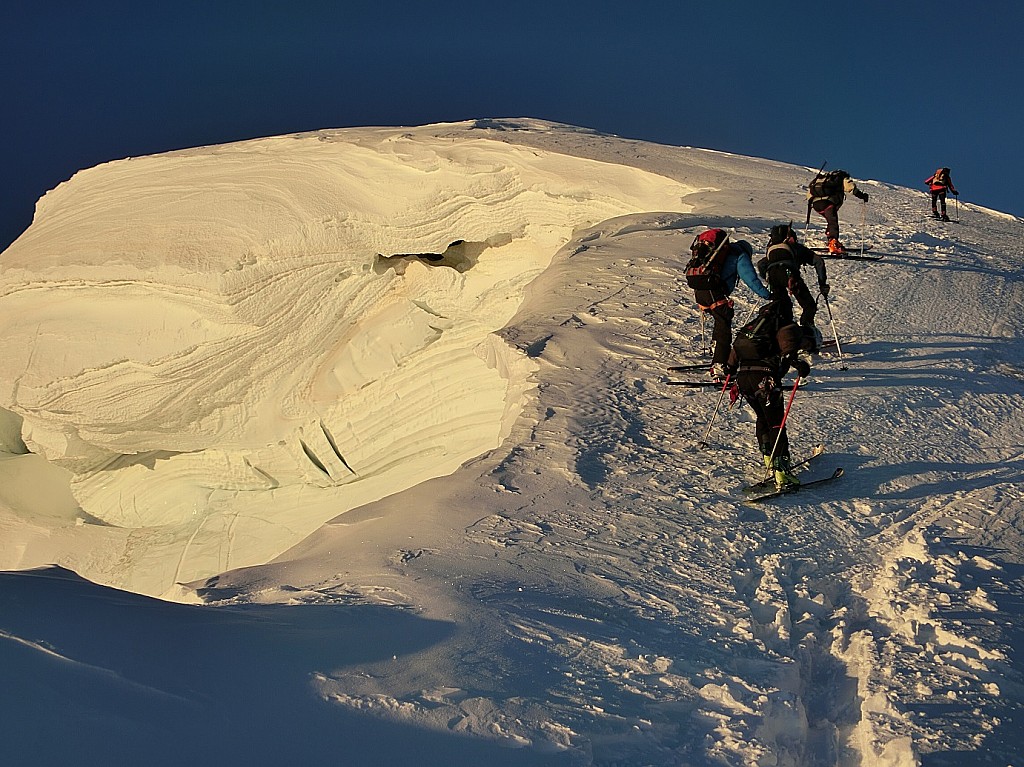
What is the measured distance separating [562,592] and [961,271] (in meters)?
9.82

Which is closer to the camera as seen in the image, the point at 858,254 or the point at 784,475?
the point at 784,475

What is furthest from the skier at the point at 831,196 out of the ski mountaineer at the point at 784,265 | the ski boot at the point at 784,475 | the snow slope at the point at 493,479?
the ski boot at the point at 784,475

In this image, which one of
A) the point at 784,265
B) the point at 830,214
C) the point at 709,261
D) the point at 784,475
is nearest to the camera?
the point at 784,475

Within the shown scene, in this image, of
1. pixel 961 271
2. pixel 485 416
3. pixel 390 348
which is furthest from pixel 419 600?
pixel 961 271

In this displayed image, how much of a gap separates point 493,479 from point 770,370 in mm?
2348

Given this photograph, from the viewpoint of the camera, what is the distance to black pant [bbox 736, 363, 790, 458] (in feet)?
22.6

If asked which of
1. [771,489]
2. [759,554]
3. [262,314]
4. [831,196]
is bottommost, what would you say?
[759,554]

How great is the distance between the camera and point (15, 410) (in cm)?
1520

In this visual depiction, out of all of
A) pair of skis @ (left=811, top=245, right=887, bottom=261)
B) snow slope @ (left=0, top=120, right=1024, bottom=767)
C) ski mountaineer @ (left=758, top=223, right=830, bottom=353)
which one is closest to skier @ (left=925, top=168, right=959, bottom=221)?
snow slope @ (left=0, top=120, right=1024, bottom=767)

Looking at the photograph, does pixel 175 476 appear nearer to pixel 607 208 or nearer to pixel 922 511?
pixel 607 208

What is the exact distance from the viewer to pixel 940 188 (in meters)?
15.7

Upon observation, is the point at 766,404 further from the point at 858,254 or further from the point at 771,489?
the point at 858,254

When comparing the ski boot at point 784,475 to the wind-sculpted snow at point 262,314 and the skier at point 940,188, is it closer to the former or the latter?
the wind-sculpted snow at point 262,314

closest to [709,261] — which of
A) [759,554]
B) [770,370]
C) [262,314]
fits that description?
[770,370]
